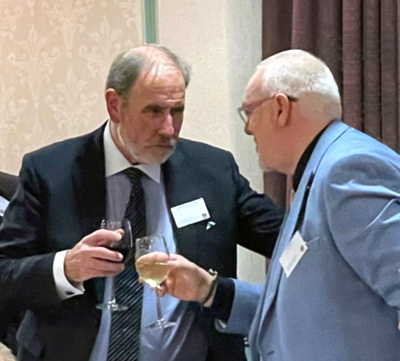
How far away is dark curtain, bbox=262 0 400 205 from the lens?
2.35 m

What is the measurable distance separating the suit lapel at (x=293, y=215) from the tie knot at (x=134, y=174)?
51 cm

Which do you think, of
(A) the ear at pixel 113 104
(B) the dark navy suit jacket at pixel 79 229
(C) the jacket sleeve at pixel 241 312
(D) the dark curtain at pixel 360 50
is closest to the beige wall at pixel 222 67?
(D) the dark curtain at pixel 360 50

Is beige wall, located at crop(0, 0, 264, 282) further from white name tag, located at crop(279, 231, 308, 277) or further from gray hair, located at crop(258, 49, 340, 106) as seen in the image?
white name tag, located at crop(279, 231, 308, 277)

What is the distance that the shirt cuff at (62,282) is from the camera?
5.79 feet

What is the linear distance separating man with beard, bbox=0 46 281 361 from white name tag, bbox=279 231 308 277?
365 mm

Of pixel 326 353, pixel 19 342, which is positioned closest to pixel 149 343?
pixel 19 342

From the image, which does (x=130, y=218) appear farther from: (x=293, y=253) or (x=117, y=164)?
(x=293, y=253)

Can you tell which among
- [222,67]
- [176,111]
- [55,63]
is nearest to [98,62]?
[55,63]

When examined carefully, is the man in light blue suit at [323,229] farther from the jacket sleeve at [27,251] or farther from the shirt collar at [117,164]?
the jacket sleeve at [27,251]

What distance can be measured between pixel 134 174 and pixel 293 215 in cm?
56

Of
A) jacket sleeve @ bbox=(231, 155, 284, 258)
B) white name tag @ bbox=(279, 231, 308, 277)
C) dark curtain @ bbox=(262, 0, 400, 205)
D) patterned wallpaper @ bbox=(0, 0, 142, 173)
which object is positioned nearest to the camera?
white name tag @ bbox=(279, 231, 308, 277)

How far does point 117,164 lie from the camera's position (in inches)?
77.1

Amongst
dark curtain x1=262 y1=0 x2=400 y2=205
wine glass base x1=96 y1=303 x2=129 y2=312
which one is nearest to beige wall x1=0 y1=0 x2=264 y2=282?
dark curtain x1=262 y1=0 x2=400 y2=205

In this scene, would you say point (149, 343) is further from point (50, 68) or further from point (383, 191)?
point (50, 68)
